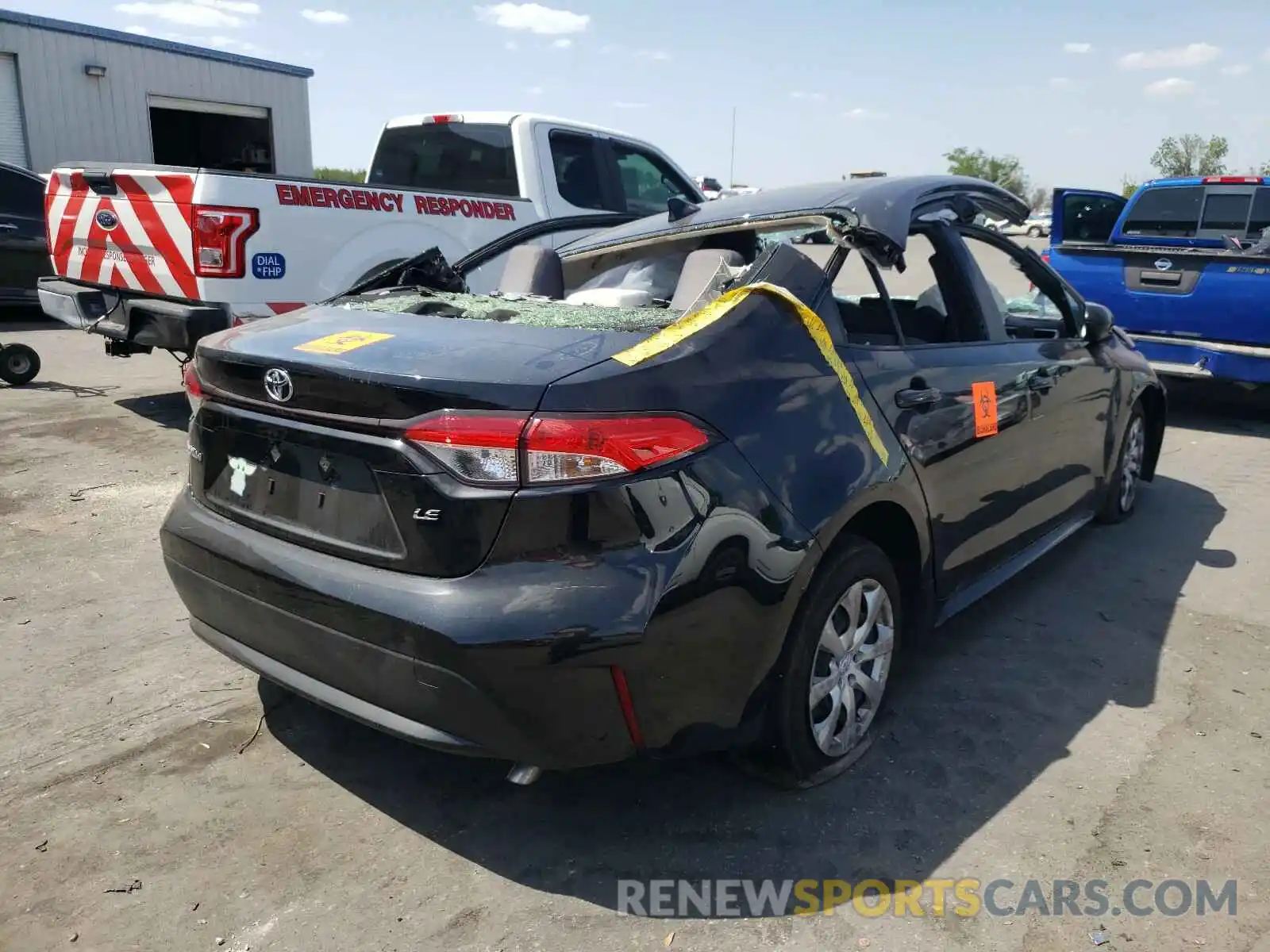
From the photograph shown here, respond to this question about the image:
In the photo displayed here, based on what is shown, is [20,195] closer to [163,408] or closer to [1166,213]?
[163,408]

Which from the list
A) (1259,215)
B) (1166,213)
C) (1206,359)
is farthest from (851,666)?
(1259,215)

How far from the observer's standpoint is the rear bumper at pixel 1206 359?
730 centimetres

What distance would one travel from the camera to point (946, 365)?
3328 mm

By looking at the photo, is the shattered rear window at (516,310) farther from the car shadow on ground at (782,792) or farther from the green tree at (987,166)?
the green tree at (987,166)

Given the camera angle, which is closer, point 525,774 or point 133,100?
point 525,774

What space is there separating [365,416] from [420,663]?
0.58m

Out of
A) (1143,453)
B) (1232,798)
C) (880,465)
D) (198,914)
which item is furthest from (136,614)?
(1143,453)

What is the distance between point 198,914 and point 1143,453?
533 centimetres

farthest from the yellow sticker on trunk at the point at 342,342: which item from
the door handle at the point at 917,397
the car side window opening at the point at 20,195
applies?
the car side window opening at the point at 20,195

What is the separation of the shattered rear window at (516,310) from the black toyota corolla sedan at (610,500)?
0.8 inches

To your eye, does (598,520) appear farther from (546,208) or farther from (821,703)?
(546,208)

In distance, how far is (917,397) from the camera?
3.10 metres

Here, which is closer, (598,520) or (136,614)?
(598,520)

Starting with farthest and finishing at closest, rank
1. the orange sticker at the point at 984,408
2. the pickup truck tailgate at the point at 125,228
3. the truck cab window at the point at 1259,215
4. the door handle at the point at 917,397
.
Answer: the truck cab window at the point at 1259,215 → the pickup truck tailgate at the point at 125,228 → the orange sticker at the point at 984,408 → the door handle at the point at 917,397
